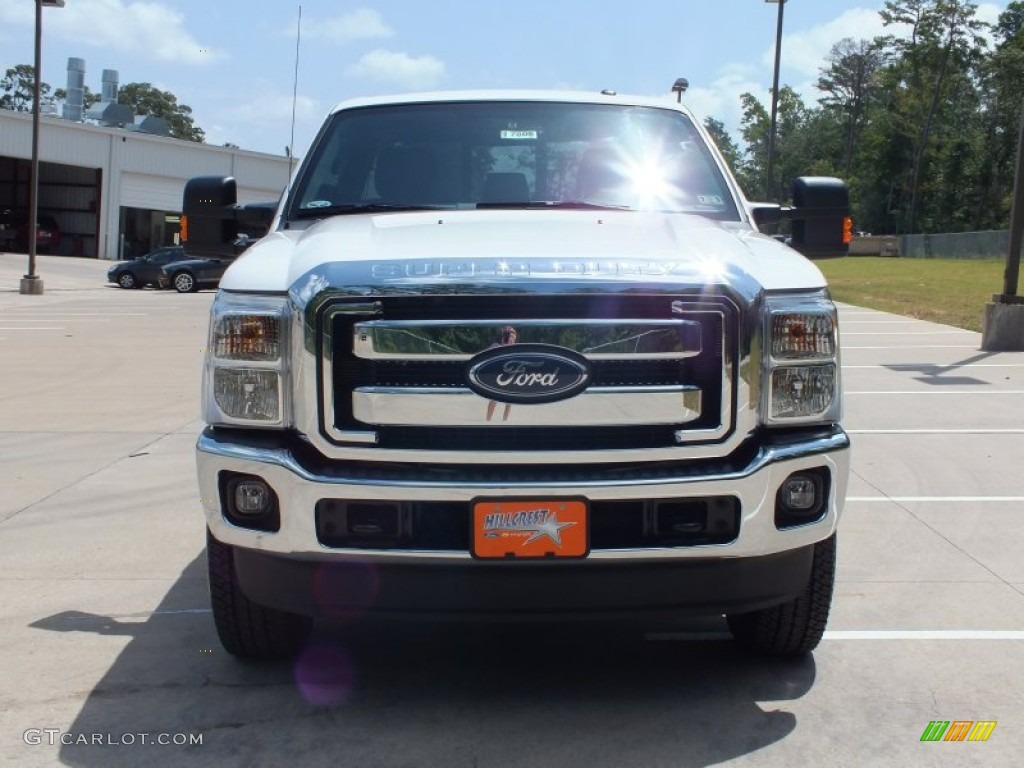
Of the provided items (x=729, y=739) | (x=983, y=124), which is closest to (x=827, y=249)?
(x=729, y=739)

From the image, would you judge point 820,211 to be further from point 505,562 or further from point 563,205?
point 505,562

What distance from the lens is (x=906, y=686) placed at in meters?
4.12

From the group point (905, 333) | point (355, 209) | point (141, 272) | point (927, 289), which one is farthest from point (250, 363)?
point (141, 272)

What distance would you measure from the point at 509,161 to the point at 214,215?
1.40m

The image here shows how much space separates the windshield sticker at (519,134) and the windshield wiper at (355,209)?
0.55m

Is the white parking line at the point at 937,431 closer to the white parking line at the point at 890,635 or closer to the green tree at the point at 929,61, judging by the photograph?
the white parking line at the point at 890,635

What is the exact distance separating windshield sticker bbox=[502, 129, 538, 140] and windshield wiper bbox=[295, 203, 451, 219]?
55 centimetres

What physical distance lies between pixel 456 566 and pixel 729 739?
982 millimetres

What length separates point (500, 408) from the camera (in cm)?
349

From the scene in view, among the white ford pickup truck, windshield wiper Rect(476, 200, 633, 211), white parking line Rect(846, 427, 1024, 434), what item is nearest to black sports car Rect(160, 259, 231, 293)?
white parking line Rect(846, 427, 1024, 434)

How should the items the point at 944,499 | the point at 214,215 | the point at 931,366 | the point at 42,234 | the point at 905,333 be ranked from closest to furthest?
the point at 214,215, the point at 944,499, the point at 931,366, the point at 905,333, the point at 42,234

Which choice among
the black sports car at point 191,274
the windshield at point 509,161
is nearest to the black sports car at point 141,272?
the black sports car at point 191,274

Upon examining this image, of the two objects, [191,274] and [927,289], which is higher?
[927,289]

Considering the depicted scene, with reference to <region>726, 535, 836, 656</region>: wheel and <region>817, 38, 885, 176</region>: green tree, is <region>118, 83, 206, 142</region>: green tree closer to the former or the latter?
<region>817, 38, 885, 176</region>: green tree
